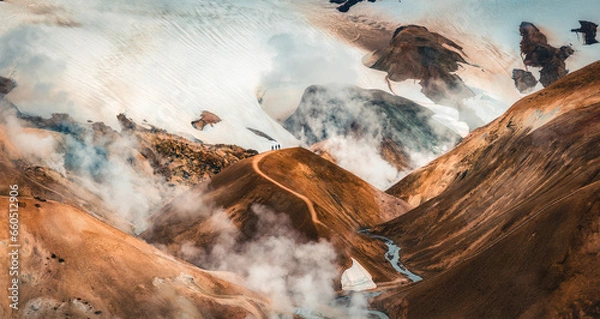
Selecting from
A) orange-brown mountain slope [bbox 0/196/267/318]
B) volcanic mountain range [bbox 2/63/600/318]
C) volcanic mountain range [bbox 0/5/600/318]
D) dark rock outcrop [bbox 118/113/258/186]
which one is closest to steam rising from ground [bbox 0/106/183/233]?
volcanic mountain range [bbox 0/5/600/318]

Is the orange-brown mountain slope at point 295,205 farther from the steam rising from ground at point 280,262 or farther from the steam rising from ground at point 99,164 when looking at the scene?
the steam rising from ground at point 99,164

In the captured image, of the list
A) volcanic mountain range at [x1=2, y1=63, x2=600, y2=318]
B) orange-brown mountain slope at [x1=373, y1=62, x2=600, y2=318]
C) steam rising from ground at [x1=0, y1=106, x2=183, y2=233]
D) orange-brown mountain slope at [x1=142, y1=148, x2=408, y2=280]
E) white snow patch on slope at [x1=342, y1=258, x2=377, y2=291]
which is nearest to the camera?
volcanic mountain range at [x1=2, y1=63, x2=600, y2=318]

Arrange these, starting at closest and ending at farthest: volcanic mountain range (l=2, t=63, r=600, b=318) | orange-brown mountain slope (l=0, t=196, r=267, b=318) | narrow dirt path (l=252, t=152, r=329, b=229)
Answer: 1. orange-brown mountain slope (l=0, t=196, r=267, b=318)
2. volcanic mountain range (l=2, t=63, r=600, b=318)
3. narrow dirt path (l=252, t=152, r=329, b=229)

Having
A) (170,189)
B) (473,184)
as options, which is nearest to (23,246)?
(473,184)

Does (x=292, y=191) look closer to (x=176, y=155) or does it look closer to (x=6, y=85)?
(x=176, y=155)

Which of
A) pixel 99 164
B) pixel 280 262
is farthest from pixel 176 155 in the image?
pixel 280 262

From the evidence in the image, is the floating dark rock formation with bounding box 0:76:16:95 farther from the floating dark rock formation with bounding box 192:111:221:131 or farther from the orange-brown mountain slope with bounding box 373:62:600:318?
the orange-brown mountain slope with bounding box 373:62:600:318

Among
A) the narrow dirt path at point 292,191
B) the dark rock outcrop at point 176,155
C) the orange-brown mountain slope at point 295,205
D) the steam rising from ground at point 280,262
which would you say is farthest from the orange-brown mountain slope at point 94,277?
the dark rock outcrop at point 176,155
